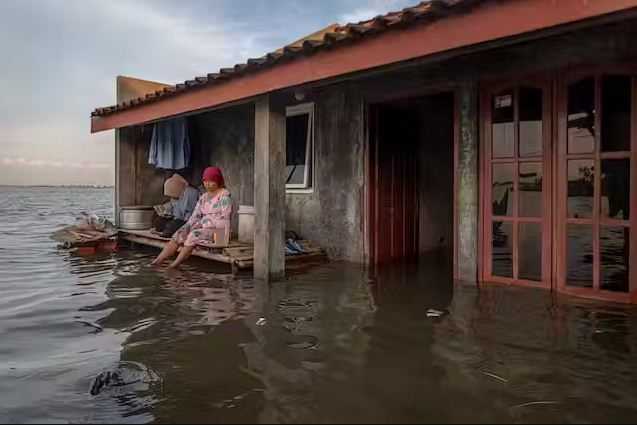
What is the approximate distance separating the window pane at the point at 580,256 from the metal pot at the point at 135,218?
7536 mm

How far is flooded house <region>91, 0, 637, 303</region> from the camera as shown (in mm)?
3979

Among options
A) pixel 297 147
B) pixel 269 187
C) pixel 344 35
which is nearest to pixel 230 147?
pixel 297 147

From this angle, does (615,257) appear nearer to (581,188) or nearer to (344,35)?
(581,188)

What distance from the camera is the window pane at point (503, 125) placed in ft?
17.4

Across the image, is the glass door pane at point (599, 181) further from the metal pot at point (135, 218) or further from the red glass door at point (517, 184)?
the metal pot at point (135, 218)

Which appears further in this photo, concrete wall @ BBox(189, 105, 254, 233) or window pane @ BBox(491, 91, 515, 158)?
concrete wall @ BBox(189, 105, 254, 233)

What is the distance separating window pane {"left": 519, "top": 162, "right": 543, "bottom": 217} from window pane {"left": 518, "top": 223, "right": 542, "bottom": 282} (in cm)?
15

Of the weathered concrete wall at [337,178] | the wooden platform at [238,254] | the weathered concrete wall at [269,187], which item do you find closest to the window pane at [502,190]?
the weathered concrete wall at [337,178]

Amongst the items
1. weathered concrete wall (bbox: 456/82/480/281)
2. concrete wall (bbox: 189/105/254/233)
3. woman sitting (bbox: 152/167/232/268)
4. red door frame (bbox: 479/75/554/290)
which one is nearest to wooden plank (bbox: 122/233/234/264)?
woman sitting (bbox: 152/167/232/268)

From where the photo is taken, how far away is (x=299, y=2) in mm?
14320

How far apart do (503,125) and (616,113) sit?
111 centimetres

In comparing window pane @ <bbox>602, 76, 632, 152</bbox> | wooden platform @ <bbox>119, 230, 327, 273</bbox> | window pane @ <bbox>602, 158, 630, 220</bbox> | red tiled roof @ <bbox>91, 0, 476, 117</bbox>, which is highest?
red tiled roof @ <bbox>91, 0, 476, 117</bbox>

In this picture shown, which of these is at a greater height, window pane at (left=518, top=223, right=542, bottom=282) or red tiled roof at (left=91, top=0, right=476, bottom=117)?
red tiled roof at (left=91, top=0, right=476, bottom=117)

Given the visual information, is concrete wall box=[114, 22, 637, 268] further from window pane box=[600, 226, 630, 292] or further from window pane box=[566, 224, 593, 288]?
window pane box=[600, 226, 630, 292]
